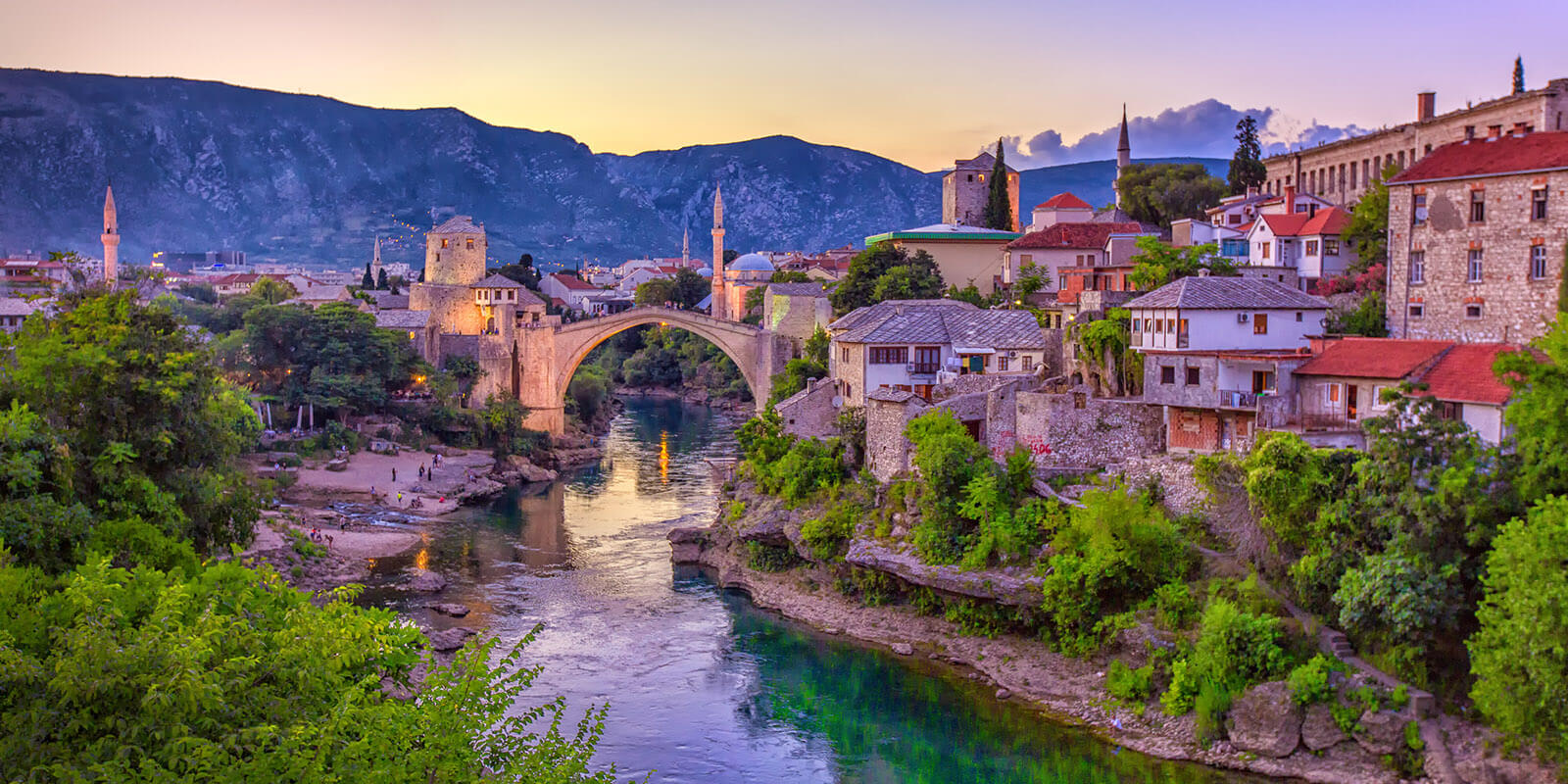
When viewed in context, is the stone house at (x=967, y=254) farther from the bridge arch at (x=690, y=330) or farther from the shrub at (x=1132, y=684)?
the shrub at (x=1132, y=684)

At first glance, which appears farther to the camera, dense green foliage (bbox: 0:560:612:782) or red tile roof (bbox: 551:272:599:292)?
red tile roof (bbox: 551:272:599:292)

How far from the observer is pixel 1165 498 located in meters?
22.3

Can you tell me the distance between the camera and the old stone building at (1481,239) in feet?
73.1

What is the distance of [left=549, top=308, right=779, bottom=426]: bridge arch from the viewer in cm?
4888

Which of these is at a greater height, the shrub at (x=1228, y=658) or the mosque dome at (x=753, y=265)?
the mosque dome at (x=753, y=265)

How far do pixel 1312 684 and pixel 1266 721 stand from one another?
2.63 ft

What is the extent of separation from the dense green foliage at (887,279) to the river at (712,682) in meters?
10.2

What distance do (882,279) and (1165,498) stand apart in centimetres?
1803

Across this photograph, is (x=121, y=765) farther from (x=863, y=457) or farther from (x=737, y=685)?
(x=863, y=457)

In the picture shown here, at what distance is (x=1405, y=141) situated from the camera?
115ft

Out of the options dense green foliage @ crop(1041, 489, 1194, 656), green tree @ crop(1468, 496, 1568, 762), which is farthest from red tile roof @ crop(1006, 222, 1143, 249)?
green tree @ crop(1468, 496, 1568, 762)

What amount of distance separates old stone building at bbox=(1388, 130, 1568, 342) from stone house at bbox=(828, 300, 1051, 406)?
7.49 metres

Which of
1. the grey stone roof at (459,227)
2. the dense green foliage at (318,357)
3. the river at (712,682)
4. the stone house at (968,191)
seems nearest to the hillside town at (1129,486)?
the river at (712,682)

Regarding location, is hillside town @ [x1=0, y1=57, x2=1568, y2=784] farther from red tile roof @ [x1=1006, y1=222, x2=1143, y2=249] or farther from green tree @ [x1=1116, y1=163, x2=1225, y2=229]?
green tree @ [x1=1116, y1=163, x2=1225, y2=229]
